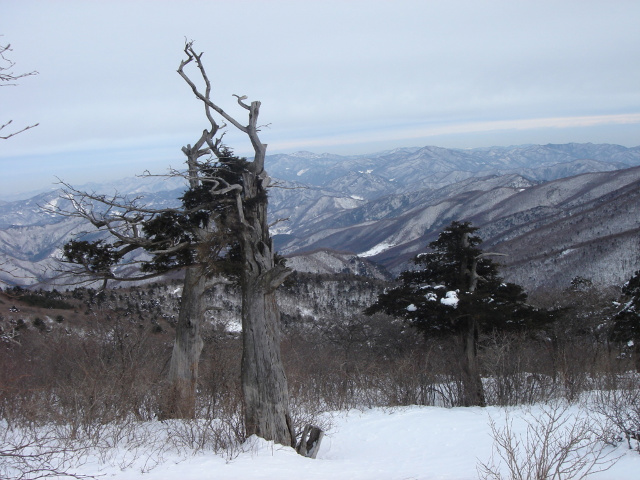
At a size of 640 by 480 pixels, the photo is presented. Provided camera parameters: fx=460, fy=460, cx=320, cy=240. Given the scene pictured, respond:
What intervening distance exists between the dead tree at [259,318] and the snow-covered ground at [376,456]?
478mm

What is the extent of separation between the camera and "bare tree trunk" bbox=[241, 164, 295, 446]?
8.19 meters

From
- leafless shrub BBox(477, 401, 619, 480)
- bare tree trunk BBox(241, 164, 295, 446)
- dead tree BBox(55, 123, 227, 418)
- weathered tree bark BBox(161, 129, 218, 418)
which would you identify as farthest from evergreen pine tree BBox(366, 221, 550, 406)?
bare tree trunk BBox(241, 164, 295, 446)

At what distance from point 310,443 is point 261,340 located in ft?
6.73

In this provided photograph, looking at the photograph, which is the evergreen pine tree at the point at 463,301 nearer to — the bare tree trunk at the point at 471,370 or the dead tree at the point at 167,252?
the bare tree trunk at the point at 471,370

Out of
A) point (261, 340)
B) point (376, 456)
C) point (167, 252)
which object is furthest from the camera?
point (376, 456)

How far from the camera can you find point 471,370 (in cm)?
1661

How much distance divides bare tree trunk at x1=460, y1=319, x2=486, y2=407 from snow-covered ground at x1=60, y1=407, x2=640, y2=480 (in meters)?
2.52

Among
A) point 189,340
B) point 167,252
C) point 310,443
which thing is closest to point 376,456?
point 310,443

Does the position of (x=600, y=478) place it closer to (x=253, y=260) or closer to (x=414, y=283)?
(x=253, y=260)

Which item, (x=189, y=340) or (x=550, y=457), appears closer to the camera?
(x=550, y=457)

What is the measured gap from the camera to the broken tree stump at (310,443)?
8.24 metres

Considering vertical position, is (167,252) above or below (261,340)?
above

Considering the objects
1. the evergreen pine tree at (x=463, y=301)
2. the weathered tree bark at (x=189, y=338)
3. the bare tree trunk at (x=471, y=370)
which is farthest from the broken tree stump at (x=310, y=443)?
the bare tree trunk at (x=471, y=370)

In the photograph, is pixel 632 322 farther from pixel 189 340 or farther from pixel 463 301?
pixel 189 340
